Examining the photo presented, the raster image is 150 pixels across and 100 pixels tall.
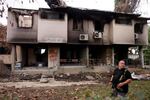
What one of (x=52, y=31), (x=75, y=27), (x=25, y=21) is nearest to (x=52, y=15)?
(x=52, y=31)

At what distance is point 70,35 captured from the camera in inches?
1100

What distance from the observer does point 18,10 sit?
2609 cm

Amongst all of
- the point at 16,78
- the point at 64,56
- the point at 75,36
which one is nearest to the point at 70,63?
the point at 64,56

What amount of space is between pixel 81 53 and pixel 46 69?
5.82 metres

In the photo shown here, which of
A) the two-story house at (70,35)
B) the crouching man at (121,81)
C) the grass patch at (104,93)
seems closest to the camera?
the grass patch at (104,93)

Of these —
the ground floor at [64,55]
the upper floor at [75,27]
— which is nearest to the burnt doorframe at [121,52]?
the ground floor at [64,55]

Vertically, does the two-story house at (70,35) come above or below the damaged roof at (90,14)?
below

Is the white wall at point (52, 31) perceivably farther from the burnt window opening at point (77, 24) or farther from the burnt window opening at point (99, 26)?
the burnt window opening at point (99, 26)

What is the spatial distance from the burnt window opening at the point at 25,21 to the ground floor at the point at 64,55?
2.74 m

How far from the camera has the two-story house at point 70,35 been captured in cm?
2616

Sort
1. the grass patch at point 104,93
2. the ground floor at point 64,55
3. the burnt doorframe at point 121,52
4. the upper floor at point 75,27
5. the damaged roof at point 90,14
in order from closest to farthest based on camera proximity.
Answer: the grass patch at point 104,93 < the upper floor at point 75,27 < the damaged roof at point 90,14 < the ground floor at point 64,55 < the burnt doorframe at point 121,52

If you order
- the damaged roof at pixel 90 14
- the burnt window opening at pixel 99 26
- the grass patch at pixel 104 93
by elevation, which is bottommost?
the grass patch at pixel 104 93

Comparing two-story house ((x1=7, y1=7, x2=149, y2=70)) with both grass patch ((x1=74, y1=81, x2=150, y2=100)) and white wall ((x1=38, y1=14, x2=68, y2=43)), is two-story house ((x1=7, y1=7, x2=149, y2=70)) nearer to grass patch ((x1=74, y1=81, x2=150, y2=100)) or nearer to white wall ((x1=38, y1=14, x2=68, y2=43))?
white wall ((x1=38, y1=14, x2=68, y2=43))

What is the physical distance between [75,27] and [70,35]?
1213mm
